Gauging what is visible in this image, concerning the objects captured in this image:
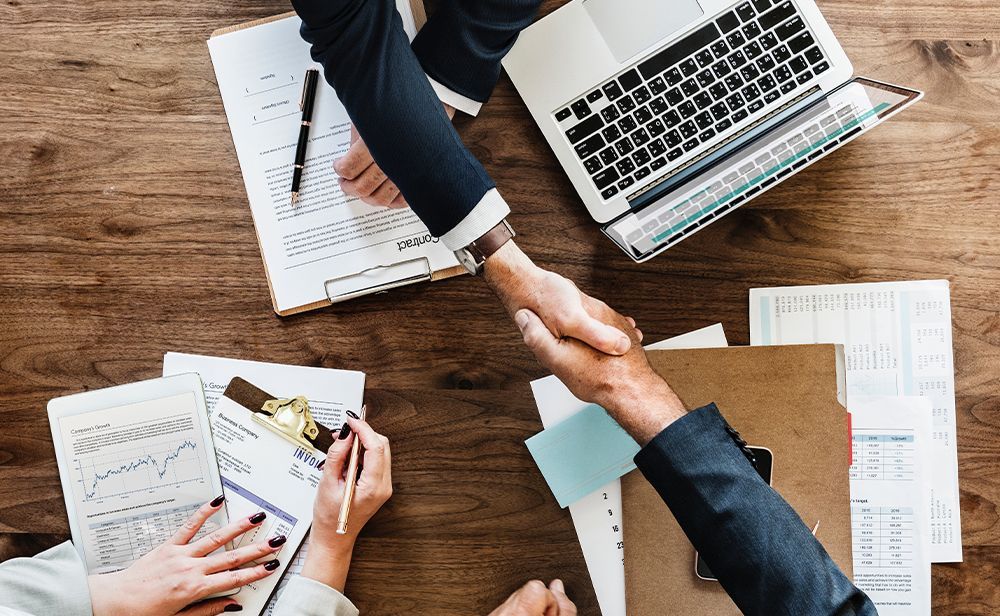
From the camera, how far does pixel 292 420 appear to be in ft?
3.92

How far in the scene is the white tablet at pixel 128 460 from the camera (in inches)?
47.8

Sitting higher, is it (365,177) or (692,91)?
(365,177)

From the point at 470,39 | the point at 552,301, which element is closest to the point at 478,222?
the point at 552,301

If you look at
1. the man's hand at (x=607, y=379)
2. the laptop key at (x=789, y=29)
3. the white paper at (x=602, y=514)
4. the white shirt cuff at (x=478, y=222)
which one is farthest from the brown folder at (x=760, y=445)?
the laptop key at (x=789, y=29)

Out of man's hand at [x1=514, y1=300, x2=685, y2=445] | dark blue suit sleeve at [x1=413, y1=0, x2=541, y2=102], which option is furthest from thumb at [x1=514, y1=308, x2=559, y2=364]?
dark blue suit sleeve at [x1=413, y1=0, x2=541, y2=102]

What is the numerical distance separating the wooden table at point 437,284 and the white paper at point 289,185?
0.11 ft

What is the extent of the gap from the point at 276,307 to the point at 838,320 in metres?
0.86

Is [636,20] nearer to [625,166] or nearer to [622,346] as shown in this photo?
[625,166]

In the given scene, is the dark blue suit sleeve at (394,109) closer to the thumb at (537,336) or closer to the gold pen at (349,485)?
the thumb at (537,336)

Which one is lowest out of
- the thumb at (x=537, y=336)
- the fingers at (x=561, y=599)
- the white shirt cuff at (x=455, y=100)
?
the fingers at (x=561, y=599)

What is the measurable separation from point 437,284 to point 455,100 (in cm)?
28

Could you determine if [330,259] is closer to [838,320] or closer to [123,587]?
[123,587]

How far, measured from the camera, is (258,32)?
1.19 metres

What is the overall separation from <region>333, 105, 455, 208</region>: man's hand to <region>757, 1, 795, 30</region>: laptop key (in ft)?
1.52
